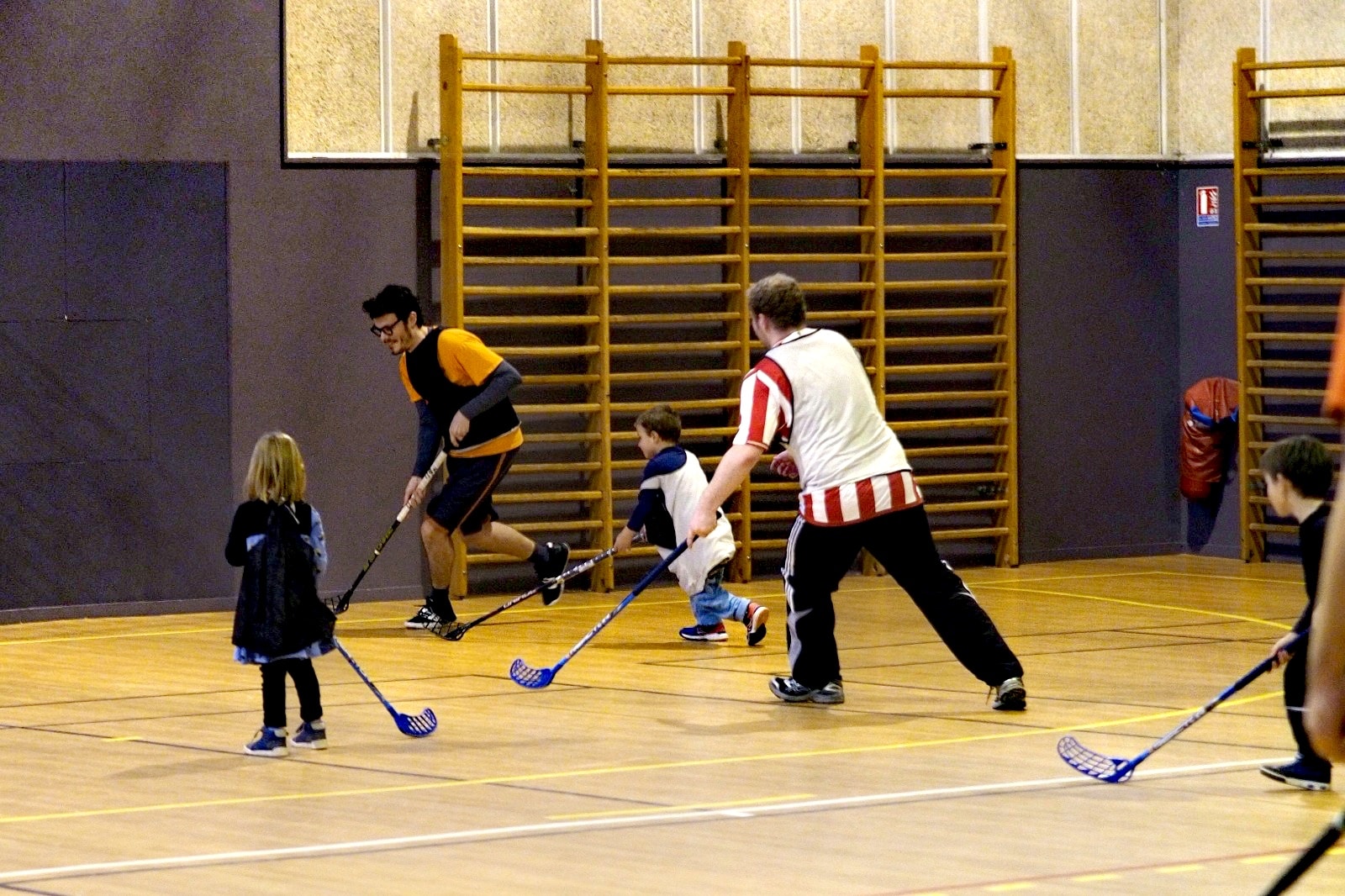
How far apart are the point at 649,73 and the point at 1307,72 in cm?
381

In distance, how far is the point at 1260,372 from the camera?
11875mm

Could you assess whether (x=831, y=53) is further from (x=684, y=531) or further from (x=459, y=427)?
(x=684, y=531)

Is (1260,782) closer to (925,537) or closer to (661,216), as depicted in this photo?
(925,537)

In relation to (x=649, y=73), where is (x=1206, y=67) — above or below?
above

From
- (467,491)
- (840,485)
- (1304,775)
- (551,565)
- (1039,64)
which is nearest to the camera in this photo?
(1304,775)

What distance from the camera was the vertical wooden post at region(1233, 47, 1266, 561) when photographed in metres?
11.7

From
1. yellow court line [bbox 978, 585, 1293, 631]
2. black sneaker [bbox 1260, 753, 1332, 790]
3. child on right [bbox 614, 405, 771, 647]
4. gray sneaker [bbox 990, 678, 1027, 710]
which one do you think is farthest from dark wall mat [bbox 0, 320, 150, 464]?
black sneaker [bbox 1260, 753, 1332, 790]

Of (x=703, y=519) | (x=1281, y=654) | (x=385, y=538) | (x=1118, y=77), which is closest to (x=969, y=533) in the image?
(x=1118, y=77)

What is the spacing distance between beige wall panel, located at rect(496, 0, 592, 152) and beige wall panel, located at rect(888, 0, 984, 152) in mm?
1901

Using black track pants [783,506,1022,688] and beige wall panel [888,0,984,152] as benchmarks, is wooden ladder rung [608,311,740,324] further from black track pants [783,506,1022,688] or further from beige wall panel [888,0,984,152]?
black track pants [783,506,1022,688]

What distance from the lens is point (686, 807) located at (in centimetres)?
518

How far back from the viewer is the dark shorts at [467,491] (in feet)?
29.7

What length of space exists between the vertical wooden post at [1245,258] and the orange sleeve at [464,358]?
488 centimetres

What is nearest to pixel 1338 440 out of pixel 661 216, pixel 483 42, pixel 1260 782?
pixel 661 216
